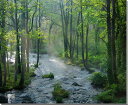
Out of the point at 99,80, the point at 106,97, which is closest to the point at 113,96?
the point at 106,97

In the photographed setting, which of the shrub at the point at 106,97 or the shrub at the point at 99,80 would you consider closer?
the shrub at the point at 106,97

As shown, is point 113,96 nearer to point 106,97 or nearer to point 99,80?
point 106,97

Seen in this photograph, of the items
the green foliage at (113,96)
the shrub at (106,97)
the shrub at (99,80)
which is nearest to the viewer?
the green foliage at (113,96)

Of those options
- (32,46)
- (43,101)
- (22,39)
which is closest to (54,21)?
(32,46)

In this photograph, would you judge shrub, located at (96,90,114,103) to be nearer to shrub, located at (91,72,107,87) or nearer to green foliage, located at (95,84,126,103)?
green foliage, located at (95,84,126,103)

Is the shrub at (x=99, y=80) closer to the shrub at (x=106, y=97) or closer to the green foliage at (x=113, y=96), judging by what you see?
the green foliage at (x=113, y=96)

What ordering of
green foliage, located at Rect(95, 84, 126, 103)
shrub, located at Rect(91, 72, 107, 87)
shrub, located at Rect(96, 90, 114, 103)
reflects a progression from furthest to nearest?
1. shrub, located at Rect(91, 72, 107, 87)
2. shrub, located at Rect(96, 90, 114, 103)
3. green foliage, located at Rect(95, 84, 126, 103)

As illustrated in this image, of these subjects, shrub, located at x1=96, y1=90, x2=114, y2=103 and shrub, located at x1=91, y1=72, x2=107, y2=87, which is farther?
shrub, located at x1=91, y1=72, x2=107, y2=87

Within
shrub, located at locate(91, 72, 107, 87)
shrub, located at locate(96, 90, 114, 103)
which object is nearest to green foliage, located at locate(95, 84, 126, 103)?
shrub, located at locate(96, 90, 114, 103)

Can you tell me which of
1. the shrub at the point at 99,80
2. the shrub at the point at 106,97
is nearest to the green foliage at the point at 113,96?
the shrub at the point at 106,97

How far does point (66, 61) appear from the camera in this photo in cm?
2041

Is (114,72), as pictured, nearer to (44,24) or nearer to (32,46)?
(44,24)

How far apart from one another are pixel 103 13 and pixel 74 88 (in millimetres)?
3691

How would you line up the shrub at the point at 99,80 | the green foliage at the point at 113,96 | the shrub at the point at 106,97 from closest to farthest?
the green foliage at the point at 113,96 → the shrub at the point at 106,97 → the shrub at the point at 99,80
